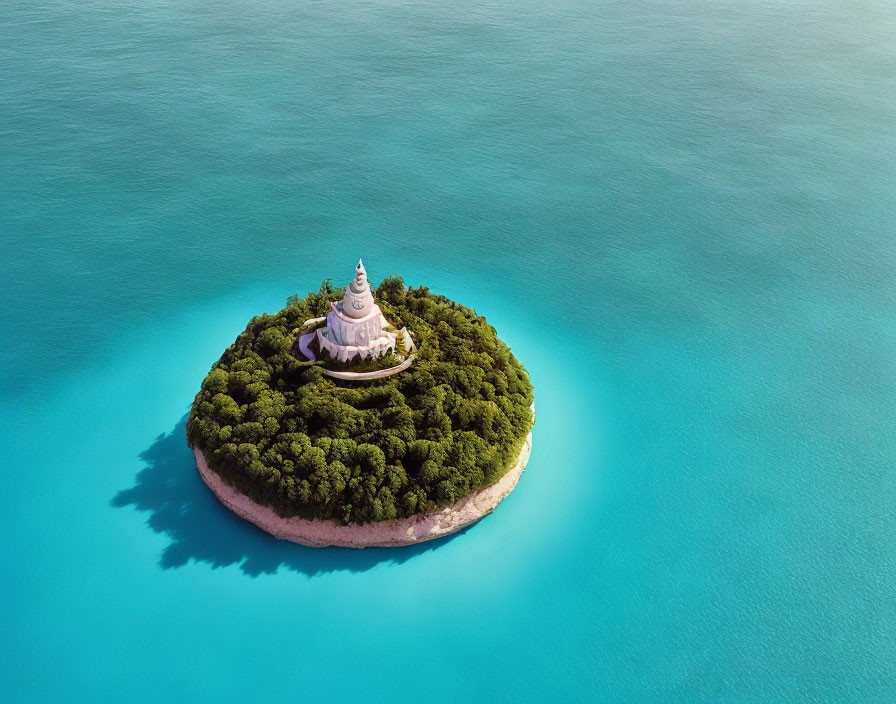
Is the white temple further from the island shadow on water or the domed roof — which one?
the island shadow on water

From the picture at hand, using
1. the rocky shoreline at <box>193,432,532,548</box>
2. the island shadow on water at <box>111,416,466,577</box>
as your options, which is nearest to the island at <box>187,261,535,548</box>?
the rocky shoreline at <box>193,432,532,548</box>

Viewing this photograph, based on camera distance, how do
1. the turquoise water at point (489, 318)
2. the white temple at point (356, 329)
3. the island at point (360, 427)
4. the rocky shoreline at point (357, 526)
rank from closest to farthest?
the turquoise water at point (489, 318) < the island at point (360, 427) < the rocky shoreline at point (357, 526) < the white temple at point (356, 329)

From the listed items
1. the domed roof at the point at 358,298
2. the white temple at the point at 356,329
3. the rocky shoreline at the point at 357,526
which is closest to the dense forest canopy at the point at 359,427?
the rocky shoreline at the point at 357,526

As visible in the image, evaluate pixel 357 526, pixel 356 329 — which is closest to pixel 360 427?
pixel 357 526

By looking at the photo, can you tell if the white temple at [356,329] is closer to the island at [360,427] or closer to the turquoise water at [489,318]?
the island at [360,427]

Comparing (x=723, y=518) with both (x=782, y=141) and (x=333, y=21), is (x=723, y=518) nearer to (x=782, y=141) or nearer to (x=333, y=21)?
(x=782, y=141)

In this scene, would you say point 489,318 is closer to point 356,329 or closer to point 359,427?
point 356,329
